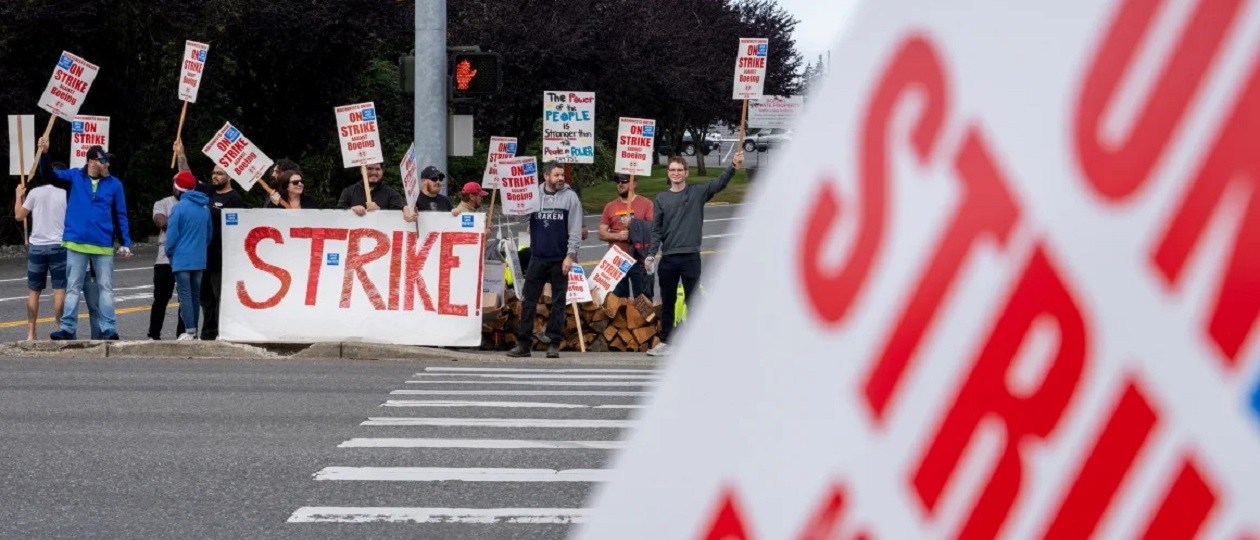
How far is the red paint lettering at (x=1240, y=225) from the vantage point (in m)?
1.12

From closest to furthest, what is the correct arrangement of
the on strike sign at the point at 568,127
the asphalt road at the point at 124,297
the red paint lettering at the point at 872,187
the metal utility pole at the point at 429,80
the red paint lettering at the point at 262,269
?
the red paint lettering at the point at 872,187 → the red paint lettering at the point at 262,269 → the metal utility pole at the point at 429,80 → the on strike sign at the point at 568,127 → the asphalt road at the point at 124,297

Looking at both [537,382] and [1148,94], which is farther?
[537,382]

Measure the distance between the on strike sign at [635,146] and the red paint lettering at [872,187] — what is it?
14.5 meters

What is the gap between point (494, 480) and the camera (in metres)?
7.71

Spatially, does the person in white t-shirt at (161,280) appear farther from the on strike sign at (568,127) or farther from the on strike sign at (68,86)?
the on strike sign at (568,127)

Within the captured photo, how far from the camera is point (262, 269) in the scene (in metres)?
14.5

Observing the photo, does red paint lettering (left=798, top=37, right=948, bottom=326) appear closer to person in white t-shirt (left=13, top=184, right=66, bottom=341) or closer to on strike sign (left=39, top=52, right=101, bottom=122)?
person in white t-shirt (left=13, top=184, right=66, bottom=341)

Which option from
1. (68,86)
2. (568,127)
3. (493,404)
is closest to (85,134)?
(68,86)

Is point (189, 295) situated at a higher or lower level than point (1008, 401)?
lower

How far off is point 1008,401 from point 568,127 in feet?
48.3

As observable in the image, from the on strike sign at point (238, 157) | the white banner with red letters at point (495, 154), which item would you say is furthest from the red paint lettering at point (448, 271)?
the on strike sign at point (238, 157)

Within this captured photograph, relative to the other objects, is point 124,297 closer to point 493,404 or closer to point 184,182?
point 184,182

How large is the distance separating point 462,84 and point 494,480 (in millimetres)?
8292

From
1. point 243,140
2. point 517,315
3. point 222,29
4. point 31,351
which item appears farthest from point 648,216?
point 222,29
